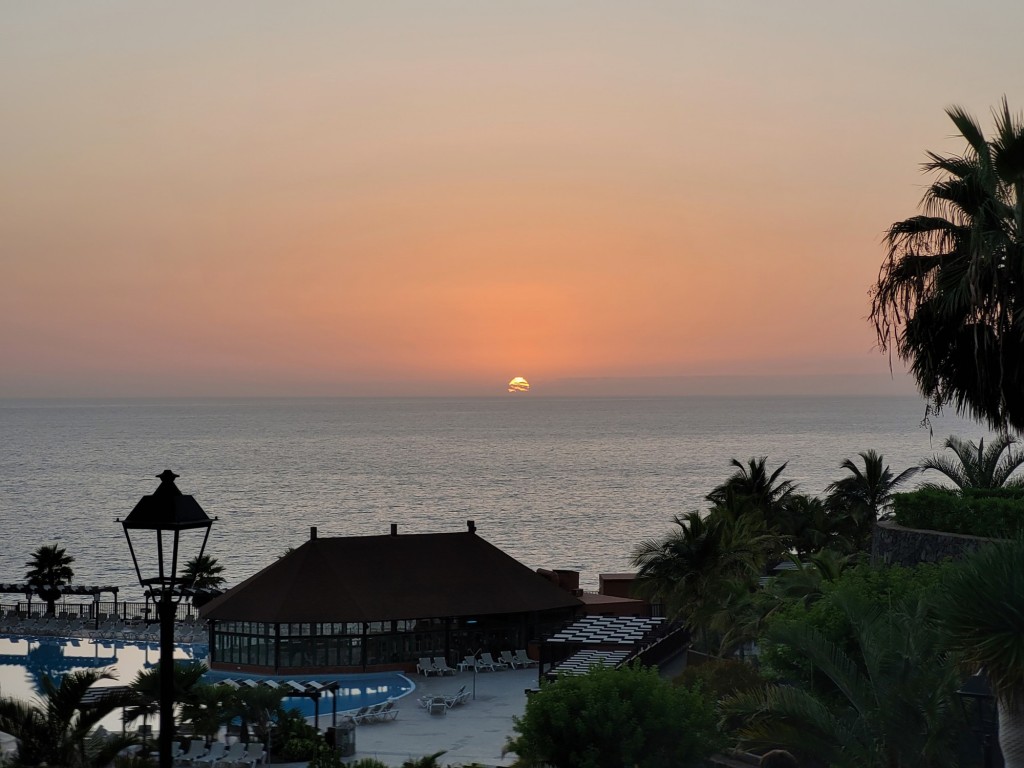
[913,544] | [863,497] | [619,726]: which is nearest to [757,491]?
[863,497]

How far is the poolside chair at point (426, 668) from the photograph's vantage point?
4331 cm

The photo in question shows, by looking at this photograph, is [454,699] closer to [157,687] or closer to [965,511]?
[157,687]

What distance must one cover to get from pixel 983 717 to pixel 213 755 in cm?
2015

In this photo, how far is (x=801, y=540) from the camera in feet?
175

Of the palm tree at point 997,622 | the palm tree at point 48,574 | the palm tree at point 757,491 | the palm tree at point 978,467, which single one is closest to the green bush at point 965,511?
the palm tree at point 997,622

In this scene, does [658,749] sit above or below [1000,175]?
below

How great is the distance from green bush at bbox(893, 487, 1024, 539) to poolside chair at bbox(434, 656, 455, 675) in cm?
2154

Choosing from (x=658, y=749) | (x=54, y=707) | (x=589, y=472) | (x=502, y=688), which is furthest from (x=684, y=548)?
(x=589, y=472)

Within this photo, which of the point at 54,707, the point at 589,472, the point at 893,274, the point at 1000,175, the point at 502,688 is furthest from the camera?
the point at 589,472

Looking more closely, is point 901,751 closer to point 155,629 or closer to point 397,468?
point 155,629

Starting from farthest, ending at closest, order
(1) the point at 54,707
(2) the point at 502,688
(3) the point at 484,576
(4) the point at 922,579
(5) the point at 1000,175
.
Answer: (3) the point at 484,576 → (2) the point at 502,688 → (4) the point at 922,579 → (5) the point at 1000,175 → (1) the point at 54,707

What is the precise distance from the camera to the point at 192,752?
98.4 feet

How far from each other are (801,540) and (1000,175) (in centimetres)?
3885

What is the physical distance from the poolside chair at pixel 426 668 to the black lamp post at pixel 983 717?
2965cm
